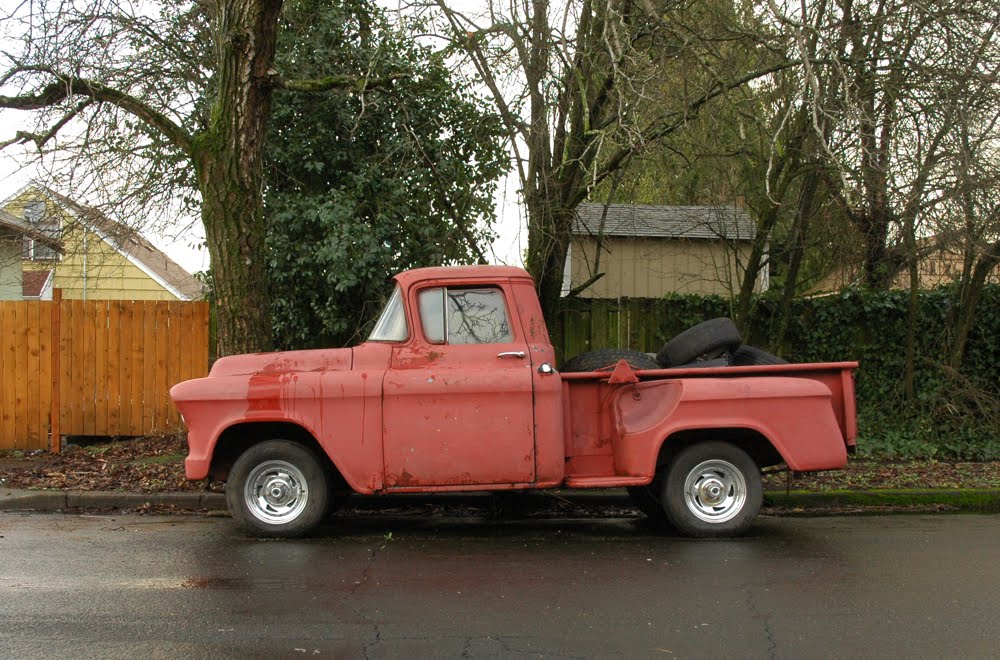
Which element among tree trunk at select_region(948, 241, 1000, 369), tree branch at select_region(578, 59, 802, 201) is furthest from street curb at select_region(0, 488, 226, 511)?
tree trunk at select_region(948, 241, 1000, 369)

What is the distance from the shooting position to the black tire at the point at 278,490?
24.0 feet

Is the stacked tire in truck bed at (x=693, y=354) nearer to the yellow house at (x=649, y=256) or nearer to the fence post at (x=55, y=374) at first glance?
the fence post at (x=55, y=374)

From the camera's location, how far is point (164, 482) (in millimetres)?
9516

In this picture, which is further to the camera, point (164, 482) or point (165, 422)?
point (165, 422)

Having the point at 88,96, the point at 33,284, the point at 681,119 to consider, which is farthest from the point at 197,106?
the point at 33,284

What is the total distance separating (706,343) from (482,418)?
7.02ft

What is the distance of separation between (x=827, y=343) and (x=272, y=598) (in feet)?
31.8

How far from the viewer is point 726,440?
7684mm

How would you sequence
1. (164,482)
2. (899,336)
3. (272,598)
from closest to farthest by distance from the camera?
(272,598) → (164,482) → (899,336)

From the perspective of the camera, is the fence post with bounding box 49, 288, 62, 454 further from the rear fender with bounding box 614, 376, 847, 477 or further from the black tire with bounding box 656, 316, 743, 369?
the black tire with bounding box 656, 316, 743, 369

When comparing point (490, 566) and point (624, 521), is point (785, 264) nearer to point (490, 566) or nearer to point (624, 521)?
point (624, 521)

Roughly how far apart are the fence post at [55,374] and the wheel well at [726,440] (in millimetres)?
8020

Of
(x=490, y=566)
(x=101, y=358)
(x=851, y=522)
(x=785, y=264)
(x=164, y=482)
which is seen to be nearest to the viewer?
(x=490, y=566)

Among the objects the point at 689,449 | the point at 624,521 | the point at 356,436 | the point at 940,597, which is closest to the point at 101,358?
the point at 356,436
